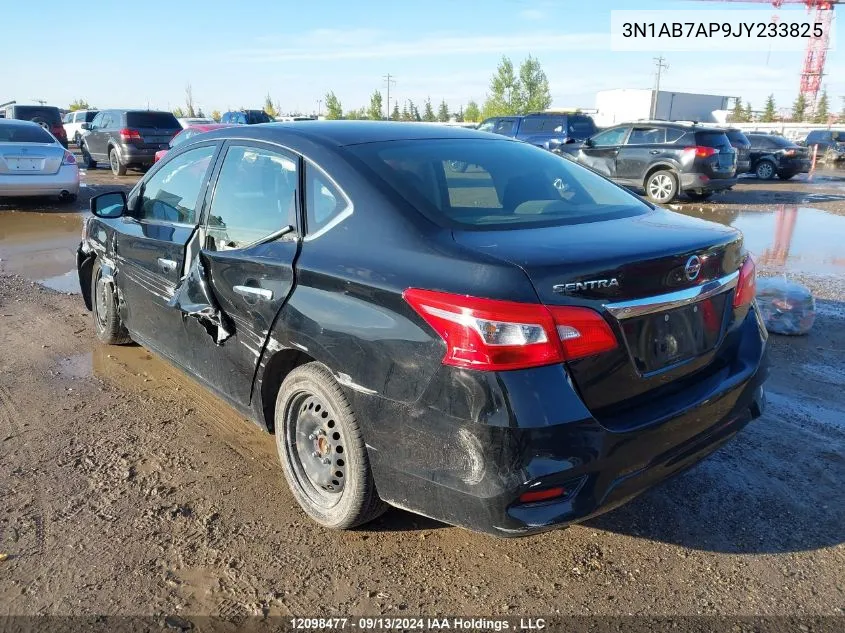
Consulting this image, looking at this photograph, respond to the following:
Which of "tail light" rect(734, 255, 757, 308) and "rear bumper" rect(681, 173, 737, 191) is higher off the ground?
"tail light" rect(734, 255, 757, 308)

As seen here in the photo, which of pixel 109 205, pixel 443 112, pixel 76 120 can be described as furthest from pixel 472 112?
pixel 109 205

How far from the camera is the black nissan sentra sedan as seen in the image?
216cm

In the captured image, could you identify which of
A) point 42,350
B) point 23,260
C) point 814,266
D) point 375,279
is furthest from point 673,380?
point 23,260

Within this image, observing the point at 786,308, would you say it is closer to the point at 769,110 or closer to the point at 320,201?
the point at 320,201

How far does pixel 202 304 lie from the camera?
3.34m

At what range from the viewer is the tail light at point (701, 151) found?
13.8 m

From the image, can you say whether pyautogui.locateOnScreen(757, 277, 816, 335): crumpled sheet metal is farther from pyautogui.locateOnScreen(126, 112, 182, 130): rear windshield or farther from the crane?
the crane

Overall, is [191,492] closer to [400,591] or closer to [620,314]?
[400,591]

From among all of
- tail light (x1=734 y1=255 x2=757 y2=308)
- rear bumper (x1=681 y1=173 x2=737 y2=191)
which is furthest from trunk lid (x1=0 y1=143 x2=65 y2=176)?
rear bumper (x1=681 y1=173 x2=737 y2=191)

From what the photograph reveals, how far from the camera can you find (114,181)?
56.2ft

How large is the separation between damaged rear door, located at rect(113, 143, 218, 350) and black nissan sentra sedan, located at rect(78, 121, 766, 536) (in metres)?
0.11

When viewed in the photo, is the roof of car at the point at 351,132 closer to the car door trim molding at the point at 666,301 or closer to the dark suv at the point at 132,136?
the car door trim molding at the point at 666,301

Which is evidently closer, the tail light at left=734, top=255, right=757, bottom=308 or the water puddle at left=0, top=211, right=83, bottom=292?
the tail light at left=734, top=255, right=757, bottom=308

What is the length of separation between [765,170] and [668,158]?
10.1 m
